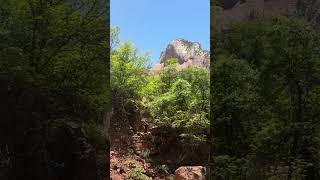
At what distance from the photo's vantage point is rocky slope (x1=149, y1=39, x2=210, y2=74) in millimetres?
18594

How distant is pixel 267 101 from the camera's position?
709 centimetres

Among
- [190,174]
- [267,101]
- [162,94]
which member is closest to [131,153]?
[162,94]

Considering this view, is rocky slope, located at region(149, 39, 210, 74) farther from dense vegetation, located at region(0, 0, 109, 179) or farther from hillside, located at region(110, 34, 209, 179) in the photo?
dense vegetation, located at region(0, 0, 109, 179)

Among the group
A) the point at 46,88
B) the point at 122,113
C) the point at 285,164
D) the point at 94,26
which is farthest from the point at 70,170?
the point at 122,113

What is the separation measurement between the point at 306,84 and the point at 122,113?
7.87 meters

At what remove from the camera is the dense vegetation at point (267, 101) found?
696 cm

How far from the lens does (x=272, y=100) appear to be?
711 centimetres

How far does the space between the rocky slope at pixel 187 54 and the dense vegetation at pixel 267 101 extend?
8860 millimetres

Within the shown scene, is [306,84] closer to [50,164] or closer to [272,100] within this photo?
[272,100]

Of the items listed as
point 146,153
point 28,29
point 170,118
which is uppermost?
point 28,29

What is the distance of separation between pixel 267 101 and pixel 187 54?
58.4 ft

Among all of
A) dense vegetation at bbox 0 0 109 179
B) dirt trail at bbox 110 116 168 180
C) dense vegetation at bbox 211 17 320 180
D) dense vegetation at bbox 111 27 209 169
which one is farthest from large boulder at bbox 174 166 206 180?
dense vegetation at bbox 0 0 109 179

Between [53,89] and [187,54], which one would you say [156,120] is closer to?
[53,89]

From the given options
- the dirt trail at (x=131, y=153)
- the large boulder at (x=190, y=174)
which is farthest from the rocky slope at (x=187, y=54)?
the large boulder at (x=190, y=174)
